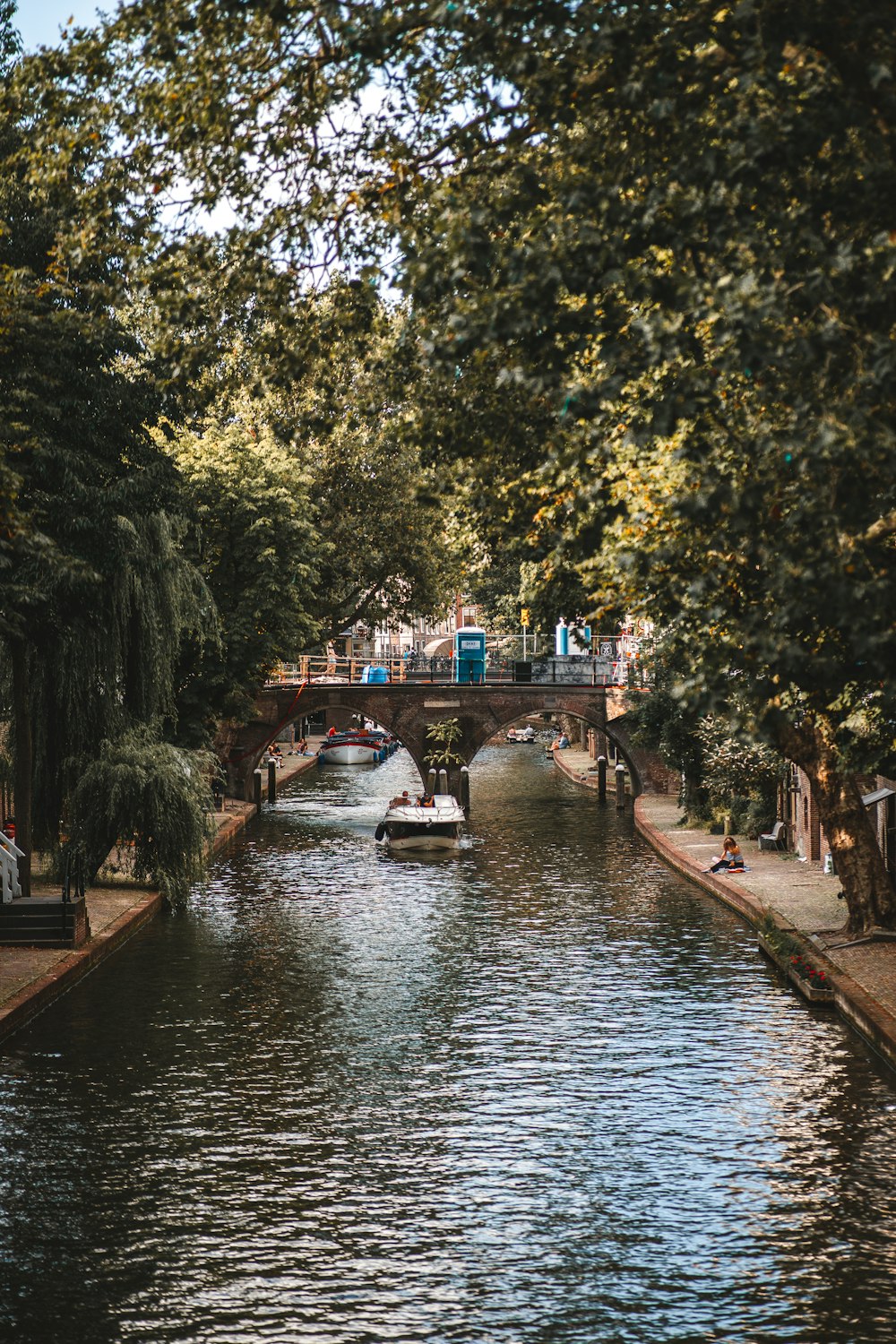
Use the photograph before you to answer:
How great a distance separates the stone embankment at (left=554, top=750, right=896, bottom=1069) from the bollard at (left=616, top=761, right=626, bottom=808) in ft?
20.3

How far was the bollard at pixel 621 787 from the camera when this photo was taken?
56.5 m

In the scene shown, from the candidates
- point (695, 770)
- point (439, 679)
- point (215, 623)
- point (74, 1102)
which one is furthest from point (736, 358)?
A: point (439, 679)

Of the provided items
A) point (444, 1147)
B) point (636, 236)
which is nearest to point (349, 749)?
point (444, 1147)

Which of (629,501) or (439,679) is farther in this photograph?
(439,679)

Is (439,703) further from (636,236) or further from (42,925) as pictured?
(636,236)

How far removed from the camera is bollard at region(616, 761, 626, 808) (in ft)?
185

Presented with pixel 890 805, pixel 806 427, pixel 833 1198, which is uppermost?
pixel 806 427

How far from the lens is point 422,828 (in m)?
43.0

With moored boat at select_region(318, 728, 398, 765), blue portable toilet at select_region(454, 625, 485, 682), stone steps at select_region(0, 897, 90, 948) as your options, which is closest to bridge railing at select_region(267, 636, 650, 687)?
blue portable toilet at select_region(454, 625, 485, 682)

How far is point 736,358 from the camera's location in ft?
36.7

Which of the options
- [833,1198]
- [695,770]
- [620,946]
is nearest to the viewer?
[833,1198]

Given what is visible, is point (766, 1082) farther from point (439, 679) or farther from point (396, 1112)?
point (439, 679)

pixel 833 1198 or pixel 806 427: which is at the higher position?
pixel 806 427

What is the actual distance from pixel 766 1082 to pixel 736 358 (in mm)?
10651
